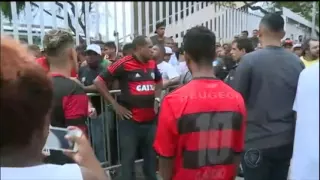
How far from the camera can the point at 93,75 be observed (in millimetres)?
6469

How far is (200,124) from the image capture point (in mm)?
2807

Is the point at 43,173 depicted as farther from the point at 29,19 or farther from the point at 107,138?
the point at 29,19

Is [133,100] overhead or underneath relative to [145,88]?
underneath

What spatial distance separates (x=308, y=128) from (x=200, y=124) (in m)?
1.01

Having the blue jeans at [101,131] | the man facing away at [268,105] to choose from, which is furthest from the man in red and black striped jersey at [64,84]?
the blue jeans at [101,131]

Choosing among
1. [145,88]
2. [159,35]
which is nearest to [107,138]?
[145,88]

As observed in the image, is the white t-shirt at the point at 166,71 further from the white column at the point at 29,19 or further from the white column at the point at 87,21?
the white column at the point at 29,19

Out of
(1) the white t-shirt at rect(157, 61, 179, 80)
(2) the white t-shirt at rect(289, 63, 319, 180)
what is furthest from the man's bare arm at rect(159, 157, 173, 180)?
(1) the white t-shirt at rect(157, 61, 179, 80)

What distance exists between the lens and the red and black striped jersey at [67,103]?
3.39 m

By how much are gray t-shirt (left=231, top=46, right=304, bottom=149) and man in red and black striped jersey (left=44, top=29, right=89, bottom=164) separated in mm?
1249

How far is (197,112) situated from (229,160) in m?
0.41

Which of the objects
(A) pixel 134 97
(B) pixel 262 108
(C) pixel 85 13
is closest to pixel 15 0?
(C) pixel 85 13

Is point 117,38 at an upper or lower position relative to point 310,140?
lower

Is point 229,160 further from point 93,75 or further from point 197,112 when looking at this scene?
point 93,75
